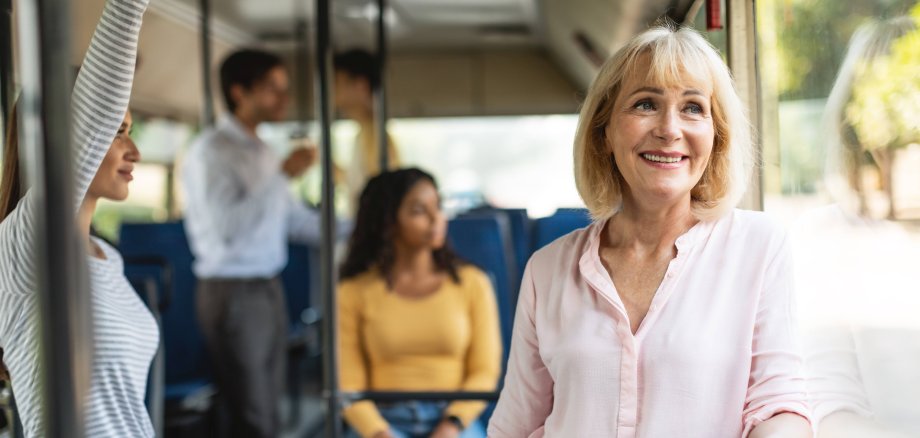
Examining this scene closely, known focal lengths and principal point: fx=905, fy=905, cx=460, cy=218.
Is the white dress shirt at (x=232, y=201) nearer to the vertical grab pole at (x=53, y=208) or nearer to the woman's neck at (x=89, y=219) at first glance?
the woman's neck at (x=89, y=219)

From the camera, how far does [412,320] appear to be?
292 centimetres

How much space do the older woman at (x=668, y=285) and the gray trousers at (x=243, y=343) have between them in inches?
98.7

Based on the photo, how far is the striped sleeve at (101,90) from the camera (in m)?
1.46

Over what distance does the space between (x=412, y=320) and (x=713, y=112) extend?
1.62m

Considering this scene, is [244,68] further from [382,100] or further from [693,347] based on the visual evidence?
[693,347]

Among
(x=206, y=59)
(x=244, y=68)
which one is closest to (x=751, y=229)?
(x=244, y=68)

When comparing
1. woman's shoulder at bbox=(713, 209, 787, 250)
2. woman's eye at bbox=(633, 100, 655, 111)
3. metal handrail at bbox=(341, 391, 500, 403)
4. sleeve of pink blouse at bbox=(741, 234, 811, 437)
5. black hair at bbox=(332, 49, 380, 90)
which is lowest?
metal handrail at bbox=(341, 391, 500, 403)

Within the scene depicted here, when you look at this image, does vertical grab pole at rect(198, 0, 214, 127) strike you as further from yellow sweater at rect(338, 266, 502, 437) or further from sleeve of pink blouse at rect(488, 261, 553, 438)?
sleeve of pink blouse at rect(488, 261, 553, 438)

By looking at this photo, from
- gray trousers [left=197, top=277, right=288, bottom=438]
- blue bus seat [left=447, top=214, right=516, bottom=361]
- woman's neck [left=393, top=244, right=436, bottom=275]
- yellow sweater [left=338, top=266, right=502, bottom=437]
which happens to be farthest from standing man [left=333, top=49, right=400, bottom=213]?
yellow sweater [left=338, top=266, right=502, bottom=437]

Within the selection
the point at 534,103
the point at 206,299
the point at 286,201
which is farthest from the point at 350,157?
the point at 534,103

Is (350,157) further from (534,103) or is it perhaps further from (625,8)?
(534,103)

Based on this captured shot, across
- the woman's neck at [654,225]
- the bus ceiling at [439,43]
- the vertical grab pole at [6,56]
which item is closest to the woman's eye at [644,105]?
the woman's neck at [654,225]

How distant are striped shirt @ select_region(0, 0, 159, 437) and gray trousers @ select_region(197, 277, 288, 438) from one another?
2045mm

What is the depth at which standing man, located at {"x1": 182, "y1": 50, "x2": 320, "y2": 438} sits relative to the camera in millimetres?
3889
